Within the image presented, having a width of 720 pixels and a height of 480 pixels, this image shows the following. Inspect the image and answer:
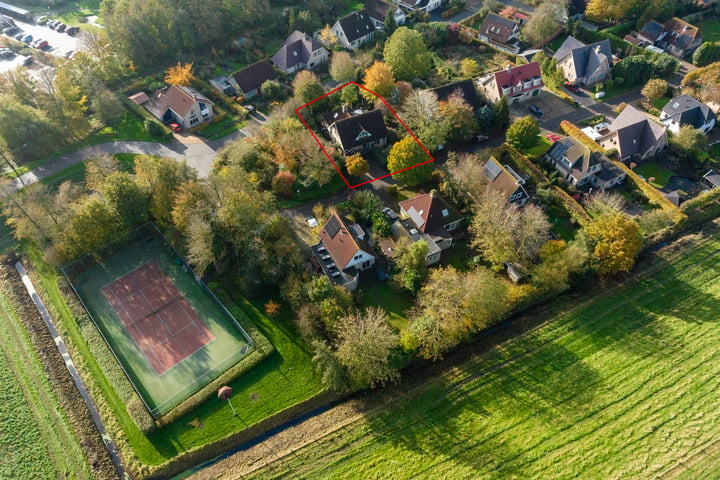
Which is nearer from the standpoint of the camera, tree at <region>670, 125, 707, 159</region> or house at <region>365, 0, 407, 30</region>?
tree at <region>670, 125, 707, 159</region>

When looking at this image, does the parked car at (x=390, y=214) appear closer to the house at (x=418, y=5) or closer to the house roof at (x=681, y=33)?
the house at (x=418, y=5)

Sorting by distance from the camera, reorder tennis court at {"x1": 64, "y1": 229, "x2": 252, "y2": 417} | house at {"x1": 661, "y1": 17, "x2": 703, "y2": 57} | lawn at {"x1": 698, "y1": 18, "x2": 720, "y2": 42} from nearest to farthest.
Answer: tennis court at {"x1": 64, "y1": 229, "x2": 252, "y2": 417}, house at {"x1": 661, "y1": 17, "x2": 703, "y2": 57}, lawn at {"x1": 698, "y1": 18, "x2": 720, "y2": 42}

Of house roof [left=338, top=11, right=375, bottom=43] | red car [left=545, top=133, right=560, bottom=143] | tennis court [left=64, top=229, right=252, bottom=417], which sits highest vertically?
house roof [left=338, top=11, right=375, bottom=43]

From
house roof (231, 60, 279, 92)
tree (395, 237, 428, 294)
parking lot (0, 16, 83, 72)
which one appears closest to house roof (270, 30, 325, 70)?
house roof (231, 60, 279, 92)

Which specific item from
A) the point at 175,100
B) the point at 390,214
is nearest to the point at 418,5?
the point at 175,100

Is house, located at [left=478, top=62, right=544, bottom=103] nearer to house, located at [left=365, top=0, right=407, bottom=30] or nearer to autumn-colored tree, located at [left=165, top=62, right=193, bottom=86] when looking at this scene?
house, located at [left=365, top=0, right=407, bottom=30]

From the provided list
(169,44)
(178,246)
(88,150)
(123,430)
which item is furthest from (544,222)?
(169,44)

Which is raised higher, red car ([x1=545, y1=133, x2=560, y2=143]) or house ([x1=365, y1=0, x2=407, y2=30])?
house ([x1=365, y1=0, x2=407, y2=30])
